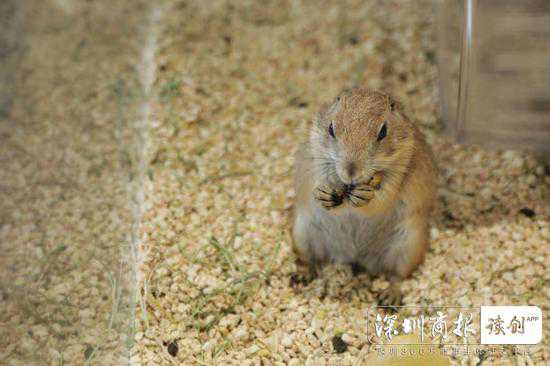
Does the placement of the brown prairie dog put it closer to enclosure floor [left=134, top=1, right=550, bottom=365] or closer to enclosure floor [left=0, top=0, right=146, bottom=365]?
enclosure floor [left=134, top=1, right=550, bottom=365]

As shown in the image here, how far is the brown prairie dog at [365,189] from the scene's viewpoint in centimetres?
277

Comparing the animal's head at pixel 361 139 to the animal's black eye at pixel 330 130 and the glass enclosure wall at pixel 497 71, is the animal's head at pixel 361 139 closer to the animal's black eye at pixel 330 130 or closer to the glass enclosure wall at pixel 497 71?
the animal's black eye at pixel 330 130

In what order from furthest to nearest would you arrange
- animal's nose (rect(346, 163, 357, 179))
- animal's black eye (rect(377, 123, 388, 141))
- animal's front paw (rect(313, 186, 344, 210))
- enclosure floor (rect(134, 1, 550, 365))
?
enclosure floor (rect(134, 1, 550, 365)) < animal's front paw (rect(313, 186, 344, 210)) < animal's black eye (rect(377, 123, 388, 141)) < animal's nose (rect(346, 163, 357, 179))

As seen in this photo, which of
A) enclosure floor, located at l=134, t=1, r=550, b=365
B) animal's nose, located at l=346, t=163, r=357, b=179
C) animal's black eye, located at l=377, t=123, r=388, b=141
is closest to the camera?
animal's nose, located at l=346, t=163, r=357, b=179

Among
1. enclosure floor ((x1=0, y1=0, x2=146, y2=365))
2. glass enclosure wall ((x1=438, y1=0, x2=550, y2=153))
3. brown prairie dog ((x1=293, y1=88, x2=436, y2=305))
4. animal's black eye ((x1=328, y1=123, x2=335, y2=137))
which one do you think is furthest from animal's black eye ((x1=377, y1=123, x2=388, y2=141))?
enclosure floor ((x1=0, y1=0, x2=146, y2=365))

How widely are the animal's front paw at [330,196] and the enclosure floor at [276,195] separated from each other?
557 mm

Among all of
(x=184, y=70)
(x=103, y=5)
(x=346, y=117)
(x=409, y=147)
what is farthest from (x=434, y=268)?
(x=103, y=5)

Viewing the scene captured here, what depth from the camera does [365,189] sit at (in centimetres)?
288

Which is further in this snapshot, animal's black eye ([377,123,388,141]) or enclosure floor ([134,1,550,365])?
enclosure floor ([134,1,550,365])

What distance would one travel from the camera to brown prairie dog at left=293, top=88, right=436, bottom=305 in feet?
9.09

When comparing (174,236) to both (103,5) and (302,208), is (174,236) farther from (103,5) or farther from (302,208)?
(103,5)

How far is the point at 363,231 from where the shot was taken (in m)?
3.18

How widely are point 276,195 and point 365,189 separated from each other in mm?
913

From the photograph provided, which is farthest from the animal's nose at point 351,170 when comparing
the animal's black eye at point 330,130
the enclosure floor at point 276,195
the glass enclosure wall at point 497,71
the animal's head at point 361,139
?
the glass enclosure wall at point 497,71
